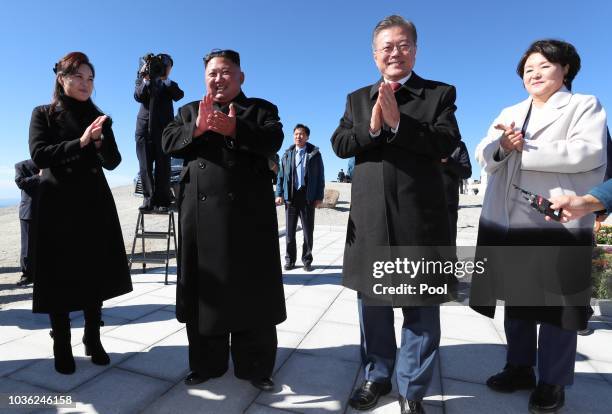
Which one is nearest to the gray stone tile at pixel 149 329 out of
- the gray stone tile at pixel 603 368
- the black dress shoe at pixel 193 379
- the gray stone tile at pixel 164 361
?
the gray stone tile at pixel 164 361

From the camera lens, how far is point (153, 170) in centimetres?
476

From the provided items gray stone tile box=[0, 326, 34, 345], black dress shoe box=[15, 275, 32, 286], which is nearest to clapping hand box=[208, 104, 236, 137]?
gray stone tile box=[0, 326, 34, 345]

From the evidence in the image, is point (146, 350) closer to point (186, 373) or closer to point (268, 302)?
point (186, 373)

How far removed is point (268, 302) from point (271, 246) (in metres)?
0.37

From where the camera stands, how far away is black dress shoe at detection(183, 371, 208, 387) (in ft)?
7.75

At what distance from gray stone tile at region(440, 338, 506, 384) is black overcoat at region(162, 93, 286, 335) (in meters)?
1.39

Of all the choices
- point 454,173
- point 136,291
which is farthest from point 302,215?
point 136,291

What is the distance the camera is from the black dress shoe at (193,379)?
2361mm

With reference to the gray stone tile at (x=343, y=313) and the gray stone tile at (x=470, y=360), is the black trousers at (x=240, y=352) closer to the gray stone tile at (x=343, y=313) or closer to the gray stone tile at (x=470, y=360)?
the gray stone tile at (x=470, y=360)

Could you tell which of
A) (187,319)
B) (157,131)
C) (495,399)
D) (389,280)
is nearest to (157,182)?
(157,131)

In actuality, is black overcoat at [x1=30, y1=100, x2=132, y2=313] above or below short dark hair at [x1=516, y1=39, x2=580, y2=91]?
below

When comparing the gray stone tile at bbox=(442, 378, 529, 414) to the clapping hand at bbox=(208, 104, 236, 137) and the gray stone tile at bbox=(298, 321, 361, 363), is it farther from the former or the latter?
the clapping hand at bbox=(208, 104, 236, 137)

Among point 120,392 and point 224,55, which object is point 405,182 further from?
point 120,392

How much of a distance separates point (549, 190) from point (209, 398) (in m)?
2.43
